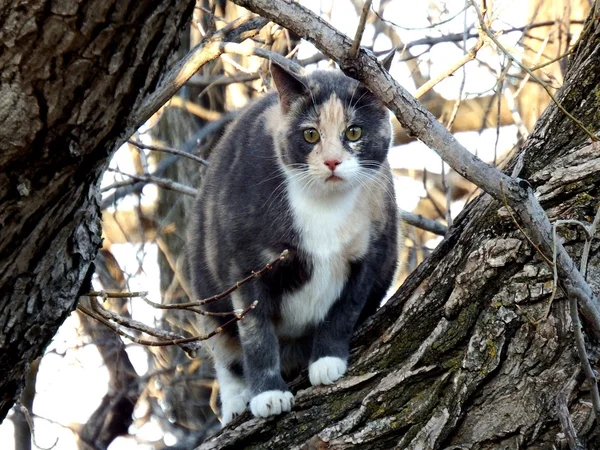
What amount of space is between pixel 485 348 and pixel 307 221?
3.41ft

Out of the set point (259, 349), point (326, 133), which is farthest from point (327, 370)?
point (326, 133)

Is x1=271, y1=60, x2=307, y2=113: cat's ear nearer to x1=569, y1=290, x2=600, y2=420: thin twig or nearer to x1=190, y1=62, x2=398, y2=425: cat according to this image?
x1=190, y1=62, x2=398, y2=425: cat

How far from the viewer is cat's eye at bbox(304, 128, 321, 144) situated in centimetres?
320

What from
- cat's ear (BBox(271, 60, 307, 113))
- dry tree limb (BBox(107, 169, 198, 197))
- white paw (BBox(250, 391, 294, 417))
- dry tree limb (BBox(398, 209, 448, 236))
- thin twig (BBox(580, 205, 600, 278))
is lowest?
white paw (BBox(250, 391, 294, 417))

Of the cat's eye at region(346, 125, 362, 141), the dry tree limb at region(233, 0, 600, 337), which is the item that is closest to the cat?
the cat's eye at region(346, 125, 362, 141)

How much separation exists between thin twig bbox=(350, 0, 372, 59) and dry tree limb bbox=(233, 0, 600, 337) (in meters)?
0.03

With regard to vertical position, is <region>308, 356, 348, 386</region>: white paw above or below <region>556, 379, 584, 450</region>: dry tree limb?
below

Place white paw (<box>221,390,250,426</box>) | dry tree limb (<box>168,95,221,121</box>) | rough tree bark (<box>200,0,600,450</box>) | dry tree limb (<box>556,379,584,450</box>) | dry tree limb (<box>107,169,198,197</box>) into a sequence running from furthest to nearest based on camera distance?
dry tree limb (<box>168,95,221,121</box>)
dry tree limb (<box>107,169,198,197</box>)
white paw (<box>221,390,250,426</box>)
rough tree bark (<box>200,0,600,450</box>)
dry tree limb (<box>556,379,584,450</box>)

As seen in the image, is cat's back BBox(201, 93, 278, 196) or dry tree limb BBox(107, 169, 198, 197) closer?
cat's back BBox(201, 93, 278, 196)

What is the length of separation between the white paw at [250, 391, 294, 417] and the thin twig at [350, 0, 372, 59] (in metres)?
1.25

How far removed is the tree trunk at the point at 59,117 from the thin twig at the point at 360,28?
392 millimetres

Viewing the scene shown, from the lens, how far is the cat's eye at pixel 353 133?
3.20 m

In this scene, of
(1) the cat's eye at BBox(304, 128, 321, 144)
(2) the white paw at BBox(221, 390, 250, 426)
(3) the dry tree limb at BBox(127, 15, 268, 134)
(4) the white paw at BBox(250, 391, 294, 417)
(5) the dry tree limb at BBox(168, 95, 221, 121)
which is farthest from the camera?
(5) the dry tree limb at BBox(168, 95, 221, 121)

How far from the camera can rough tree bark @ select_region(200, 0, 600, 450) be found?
2260 mm
